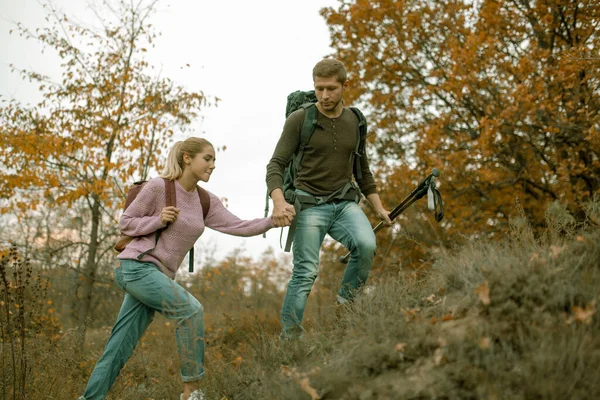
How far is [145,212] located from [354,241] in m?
1.54

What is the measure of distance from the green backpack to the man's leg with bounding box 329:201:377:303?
168 millimetres

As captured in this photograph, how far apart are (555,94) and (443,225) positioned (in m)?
3.33

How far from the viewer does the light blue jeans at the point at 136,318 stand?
4078 mm

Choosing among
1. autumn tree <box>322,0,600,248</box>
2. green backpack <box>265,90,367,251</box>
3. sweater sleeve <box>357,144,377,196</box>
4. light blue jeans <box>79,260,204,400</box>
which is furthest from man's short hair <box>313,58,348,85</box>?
autumn tree <box>322,0,600,248</box>

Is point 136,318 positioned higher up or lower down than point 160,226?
lower down

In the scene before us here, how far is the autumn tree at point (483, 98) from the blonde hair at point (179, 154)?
5.79 m

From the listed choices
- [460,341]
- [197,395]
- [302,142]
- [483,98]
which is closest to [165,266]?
[197,395]

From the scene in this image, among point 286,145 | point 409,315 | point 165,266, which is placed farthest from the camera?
point 286,145

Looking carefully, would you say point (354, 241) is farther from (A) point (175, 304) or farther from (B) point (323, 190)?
(A) point (175, 304)

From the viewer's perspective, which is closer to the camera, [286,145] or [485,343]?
[485,343]

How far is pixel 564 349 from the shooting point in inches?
107

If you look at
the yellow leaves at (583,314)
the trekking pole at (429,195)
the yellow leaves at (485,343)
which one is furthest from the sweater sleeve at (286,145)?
the yellow leaves at (583,314)

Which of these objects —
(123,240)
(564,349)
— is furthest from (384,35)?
(564,349)

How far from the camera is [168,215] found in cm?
424
